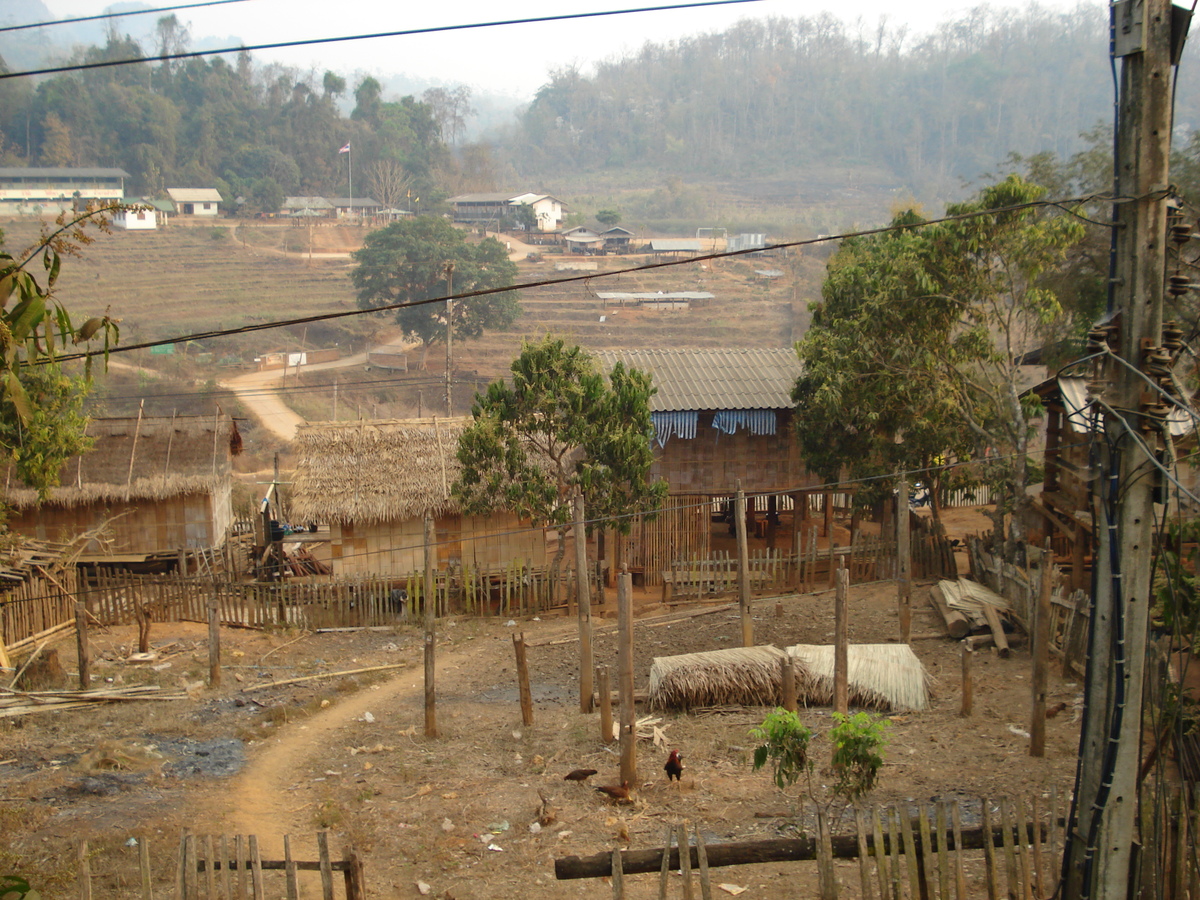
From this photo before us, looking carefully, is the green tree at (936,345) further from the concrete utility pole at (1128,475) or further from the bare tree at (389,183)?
the bare tree at (389,183)

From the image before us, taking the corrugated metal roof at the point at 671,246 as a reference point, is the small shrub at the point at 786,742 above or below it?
below

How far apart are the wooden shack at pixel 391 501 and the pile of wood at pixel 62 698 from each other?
5463mm

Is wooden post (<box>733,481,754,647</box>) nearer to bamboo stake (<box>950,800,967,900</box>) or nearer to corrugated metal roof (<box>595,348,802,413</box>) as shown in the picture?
corrugated metal roof (<box>595,348,802,413</box>)

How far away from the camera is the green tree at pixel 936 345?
14219 mm

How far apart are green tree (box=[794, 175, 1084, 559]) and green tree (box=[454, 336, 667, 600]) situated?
10.6 feet

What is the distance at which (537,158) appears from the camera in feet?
341

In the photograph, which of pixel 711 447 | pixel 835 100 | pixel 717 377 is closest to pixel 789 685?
pixel 711 447

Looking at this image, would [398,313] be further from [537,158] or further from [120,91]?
[537,158]

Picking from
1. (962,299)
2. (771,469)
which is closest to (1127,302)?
(962,299)

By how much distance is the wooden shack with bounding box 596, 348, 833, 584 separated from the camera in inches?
693

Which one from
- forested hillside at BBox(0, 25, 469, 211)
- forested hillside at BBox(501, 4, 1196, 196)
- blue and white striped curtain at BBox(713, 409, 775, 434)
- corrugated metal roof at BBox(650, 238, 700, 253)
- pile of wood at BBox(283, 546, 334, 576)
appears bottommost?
pile of wood at BBox(283, 546, 334, 576)

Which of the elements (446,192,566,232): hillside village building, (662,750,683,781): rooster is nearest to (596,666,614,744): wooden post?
(662,750,683,781): rooster

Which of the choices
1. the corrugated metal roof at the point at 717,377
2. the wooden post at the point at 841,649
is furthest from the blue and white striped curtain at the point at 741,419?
the wooden post at the point at 841,649

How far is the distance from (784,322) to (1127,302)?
5253cm
